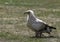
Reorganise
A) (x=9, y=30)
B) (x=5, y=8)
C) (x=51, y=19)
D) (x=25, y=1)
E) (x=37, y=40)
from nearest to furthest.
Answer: (x=37, y=40), (x=9, y=30), (x=51, y=19), (x=5, y=8), (x=25, y=1)

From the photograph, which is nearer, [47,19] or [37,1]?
[47,19]

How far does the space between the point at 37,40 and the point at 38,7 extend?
1280 cm

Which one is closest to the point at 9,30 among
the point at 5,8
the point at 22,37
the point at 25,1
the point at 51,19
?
the point at 22,37

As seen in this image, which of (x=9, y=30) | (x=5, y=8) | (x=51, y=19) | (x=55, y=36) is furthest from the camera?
(x=5, y=8)

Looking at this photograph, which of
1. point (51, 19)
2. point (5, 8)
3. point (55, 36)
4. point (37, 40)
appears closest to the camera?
point (37, 40)

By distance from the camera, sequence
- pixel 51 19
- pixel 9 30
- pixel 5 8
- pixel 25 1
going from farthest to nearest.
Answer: pixel 25 1, pixel 5 8, pixel 51 19, pixel 9 30

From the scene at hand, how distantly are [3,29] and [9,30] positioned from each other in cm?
33

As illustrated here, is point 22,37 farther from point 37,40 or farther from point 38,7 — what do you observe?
point 38,7

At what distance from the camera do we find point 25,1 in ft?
97.6

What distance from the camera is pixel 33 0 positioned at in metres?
30.9

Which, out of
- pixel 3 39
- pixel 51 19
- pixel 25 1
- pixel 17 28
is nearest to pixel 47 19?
pixel 51 19

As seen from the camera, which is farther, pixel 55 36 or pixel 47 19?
pixel 47 19

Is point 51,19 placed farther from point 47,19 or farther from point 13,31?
point 13,31

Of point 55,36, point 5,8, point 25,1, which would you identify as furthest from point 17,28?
point 25,1
